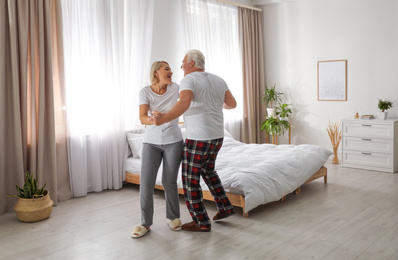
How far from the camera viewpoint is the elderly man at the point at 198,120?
315 cm

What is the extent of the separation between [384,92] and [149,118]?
13.9ft

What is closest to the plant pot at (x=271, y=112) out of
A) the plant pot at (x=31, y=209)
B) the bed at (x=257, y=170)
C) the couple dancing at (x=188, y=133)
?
the bed at (x=257, y=170)

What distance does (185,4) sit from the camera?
5867mm

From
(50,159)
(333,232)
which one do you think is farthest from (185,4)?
(333,232)

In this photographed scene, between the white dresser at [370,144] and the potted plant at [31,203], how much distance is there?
4.14 meters

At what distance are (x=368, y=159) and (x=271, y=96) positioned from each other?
77.7 inches

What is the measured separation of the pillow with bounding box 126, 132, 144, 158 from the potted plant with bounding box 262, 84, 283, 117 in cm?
265

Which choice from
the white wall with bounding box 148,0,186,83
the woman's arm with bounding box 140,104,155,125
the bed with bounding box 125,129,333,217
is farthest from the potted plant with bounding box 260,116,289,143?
the woman's arm with bounding box 140,104,155,125

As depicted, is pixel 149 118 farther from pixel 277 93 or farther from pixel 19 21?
pixel 277 93

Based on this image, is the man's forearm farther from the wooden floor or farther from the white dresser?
the white dresser

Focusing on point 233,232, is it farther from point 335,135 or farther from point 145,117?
point 335,135

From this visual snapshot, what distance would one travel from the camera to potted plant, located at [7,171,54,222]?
3.78m

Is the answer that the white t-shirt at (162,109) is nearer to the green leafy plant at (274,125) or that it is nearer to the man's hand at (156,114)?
the man's hand at (156,114)

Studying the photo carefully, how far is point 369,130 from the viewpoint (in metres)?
5.71
